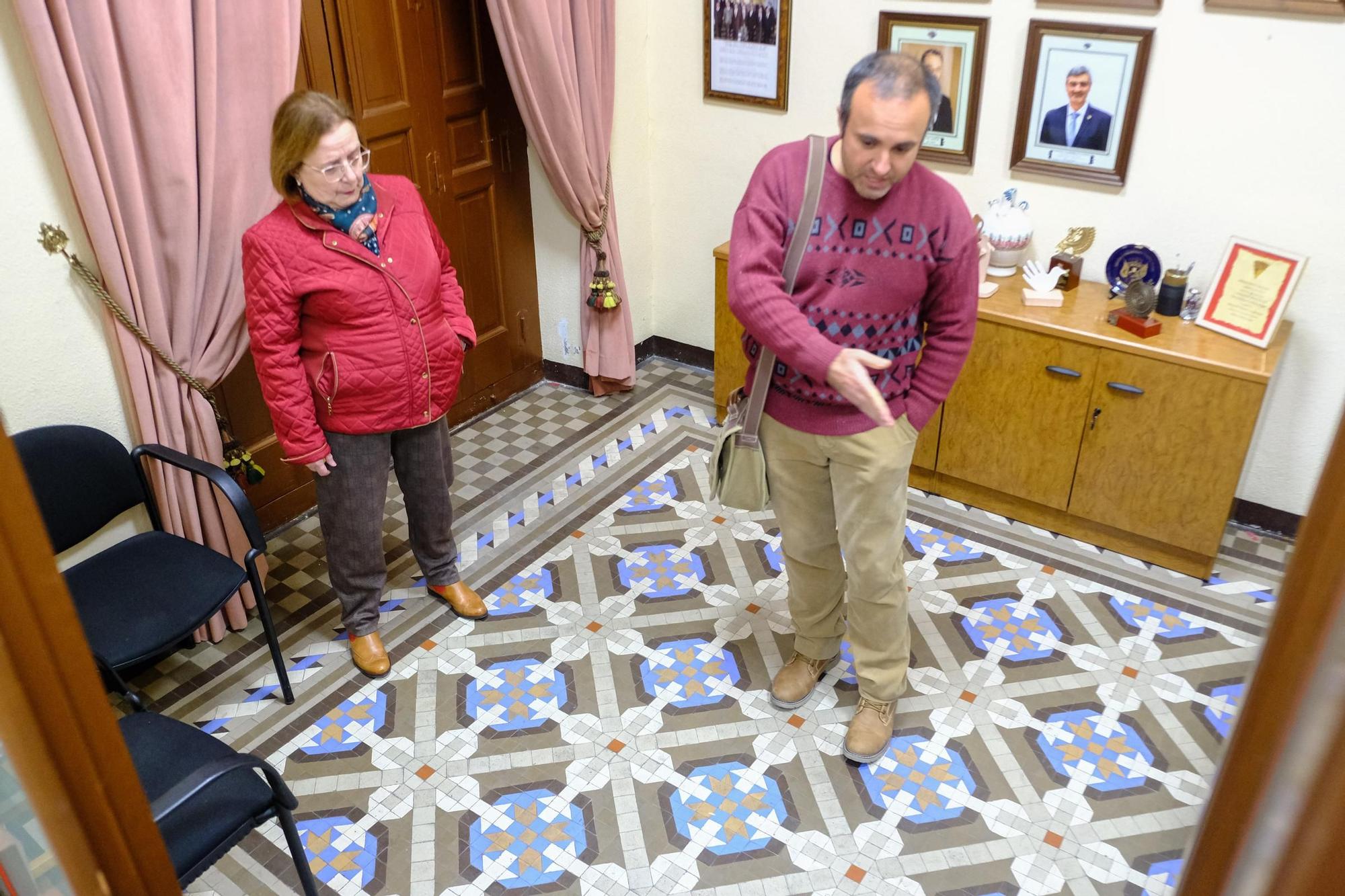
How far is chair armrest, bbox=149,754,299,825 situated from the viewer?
5.60 feet

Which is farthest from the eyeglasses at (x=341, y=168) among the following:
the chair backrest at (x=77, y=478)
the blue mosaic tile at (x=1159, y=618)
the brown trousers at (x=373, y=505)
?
the blue mosaic tile at (x=1159, y=618)

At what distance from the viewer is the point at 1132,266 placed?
3152mm

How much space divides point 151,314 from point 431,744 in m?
1.29

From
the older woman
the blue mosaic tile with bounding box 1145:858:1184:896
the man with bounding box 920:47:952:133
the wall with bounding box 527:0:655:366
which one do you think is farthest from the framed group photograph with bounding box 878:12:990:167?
the blue mosaic tile with bounding box 1145:858:1184:896

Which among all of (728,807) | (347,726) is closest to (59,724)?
(728,807)

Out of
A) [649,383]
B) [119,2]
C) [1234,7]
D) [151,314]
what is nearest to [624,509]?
[649,383]

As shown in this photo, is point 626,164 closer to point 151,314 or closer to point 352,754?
point 151,314

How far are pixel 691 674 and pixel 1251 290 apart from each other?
1.96 m

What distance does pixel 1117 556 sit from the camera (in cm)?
321

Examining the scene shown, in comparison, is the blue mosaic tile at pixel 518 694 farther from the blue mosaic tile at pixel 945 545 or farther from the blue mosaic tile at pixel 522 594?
the blue mosaic tile at pixel 945 545

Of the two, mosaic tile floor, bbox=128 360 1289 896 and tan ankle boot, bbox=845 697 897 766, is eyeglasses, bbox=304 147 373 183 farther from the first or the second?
tan ankle boot, bbox=845 697 897 766

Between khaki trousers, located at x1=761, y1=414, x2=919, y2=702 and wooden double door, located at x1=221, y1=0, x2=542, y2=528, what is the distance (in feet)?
5.87

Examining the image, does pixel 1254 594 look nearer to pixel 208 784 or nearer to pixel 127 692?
pixel 208 784

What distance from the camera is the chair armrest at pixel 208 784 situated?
67.2 inches
